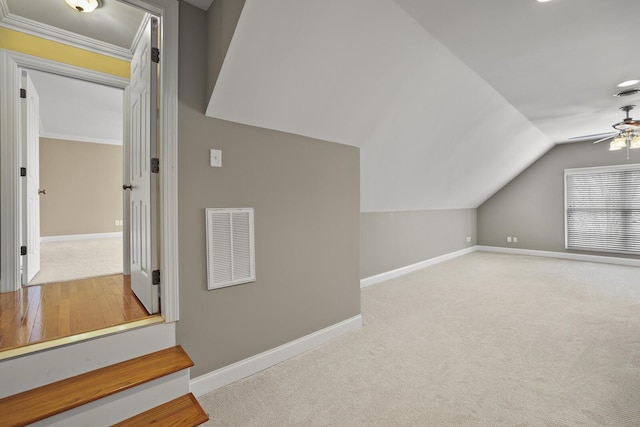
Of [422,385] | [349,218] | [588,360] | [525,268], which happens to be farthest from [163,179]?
[525,268]

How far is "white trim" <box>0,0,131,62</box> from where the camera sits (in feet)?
7.53

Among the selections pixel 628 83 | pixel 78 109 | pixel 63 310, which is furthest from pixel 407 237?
pixel 78 109

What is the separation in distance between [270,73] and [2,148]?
7.91ft

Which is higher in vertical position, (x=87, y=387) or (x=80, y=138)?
(x=80, y=138)

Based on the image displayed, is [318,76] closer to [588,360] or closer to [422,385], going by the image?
[422,385]

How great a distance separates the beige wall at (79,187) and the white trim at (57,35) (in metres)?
4.60

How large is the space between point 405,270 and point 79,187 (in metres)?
7.00

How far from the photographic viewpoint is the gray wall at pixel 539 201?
19.1ft

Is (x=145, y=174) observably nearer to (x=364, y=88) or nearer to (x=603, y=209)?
(x=364, y=88)

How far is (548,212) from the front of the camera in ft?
20.5

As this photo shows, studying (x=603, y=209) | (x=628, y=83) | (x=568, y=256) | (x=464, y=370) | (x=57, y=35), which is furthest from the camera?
(x=568, y=256)

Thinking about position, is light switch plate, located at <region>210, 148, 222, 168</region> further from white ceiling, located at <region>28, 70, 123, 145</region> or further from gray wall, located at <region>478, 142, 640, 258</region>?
gray wall, located at <region>478, 142, 640, 258</region>

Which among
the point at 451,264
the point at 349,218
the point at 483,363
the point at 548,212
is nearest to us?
the point at 483,363

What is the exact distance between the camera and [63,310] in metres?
2.01
